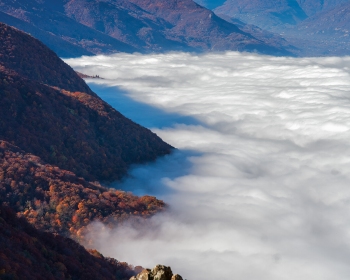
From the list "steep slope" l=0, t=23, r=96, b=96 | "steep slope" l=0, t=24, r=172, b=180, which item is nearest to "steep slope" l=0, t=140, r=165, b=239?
"steep slope" l=0, t=24, r=172, b=180

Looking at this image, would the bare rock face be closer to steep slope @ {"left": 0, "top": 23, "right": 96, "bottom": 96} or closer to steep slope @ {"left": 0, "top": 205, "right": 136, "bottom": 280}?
steep slope @ {"left": 0, "top": 205, "right": 136, "bottom": 280}

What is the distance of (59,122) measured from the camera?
78875 millimetres

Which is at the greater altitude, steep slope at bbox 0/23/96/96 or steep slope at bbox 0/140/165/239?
steep slope at bbox 0/23/96/96

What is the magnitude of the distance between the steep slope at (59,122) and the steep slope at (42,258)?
1353 inches

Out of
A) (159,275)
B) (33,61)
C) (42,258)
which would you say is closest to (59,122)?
(33,61)

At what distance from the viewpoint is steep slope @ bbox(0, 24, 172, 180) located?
7144 centimetres

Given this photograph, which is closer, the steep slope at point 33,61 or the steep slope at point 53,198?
the steep slope at point 53,198

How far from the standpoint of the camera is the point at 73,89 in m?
109

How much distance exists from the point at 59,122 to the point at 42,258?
171 ft

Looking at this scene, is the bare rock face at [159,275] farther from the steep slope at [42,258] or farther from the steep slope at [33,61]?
the steep slope at [33,61]

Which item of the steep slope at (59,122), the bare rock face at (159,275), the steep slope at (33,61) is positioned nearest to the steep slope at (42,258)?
the bare rock face at (159,275)

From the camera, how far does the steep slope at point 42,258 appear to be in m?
25.1

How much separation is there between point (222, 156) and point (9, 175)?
3824 inches

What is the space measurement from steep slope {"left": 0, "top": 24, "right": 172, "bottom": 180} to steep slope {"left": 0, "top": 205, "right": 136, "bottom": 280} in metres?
34.4
